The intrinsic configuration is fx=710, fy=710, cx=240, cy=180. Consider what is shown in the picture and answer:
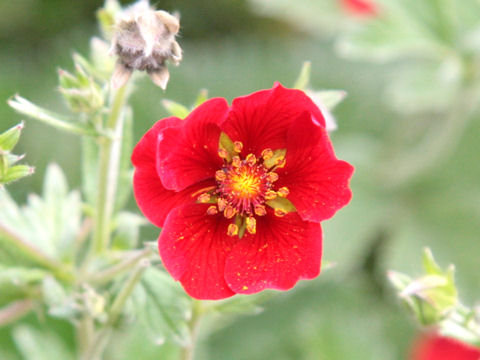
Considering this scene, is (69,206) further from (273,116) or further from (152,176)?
(273,116)

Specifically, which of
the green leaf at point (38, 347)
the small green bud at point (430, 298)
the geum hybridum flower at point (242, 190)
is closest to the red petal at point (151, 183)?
the geum hybridum flower at point (242, 190)

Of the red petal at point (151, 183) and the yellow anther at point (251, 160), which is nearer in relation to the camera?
the red petal at point (151, 183)

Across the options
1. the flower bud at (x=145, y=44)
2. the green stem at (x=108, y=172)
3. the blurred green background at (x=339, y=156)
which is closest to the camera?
the flower bud at (x=145, y=44)

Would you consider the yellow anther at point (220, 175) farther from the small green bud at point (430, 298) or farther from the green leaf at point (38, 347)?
the green leaf at point (38, 347)

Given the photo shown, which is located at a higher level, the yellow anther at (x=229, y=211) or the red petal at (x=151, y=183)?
the red petal at (x=151, y=183)

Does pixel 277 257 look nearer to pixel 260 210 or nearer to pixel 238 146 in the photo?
pixel 260 210

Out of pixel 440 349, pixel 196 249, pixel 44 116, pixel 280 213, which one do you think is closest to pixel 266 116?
pixel 280 213

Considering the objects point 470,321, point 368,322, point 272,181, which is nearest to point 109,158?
point 272,181

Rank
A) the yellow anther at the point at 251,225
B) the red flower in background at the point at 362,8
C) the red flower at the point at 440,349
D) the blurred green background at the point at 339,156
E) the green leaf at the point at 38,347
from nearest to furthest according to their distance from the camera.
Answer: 1. the yellow anther at the point at 251,225
2. the green leaf at the point at 38,347
3. the red flower at the point at 440,349
4. the blurred green background at the point at 339,156
5. the red flower in background at the point at 362,8
